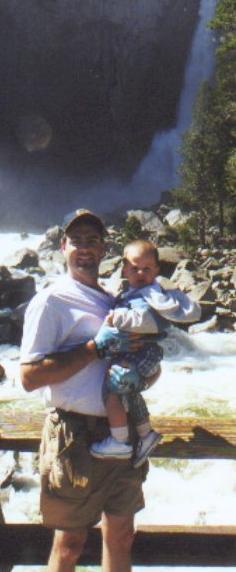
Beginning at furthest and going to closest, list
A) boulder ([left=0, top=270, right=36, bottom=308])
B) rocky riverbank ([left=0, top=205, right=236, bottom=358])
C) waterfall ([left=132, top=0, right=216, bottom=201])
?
waterfall ([left=132, top=0, right=216, bottom=201]) → boulder ([left=0, top=270, right=36, bottom=308]) → rocky riverbank ([left=0, top=205, right=236, bottom=358])

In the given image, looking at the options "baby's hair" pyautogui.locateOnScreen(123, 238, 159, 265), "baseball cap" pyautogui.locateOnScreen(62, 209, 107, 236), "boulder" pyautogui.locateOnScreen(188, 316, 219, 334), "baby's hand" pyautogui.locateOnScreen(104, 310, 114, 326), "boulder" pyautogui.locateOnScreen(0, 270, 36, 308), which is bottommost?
"baby's hand" pyautogui.locateOnScreen(104, 310, 114, 326)

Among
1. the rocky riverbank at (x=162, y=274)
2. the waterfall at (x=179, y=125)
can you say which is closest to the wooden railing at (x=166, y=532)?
the rocky riverbank at (x=162, y=274)

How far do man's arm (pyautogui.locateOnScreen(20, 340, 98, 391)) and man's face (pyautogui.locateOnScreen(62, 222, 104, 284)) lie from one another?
313mm

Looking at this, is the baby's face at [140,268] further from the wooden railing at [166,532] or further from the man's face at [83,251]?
the wooden railing at [166,532]

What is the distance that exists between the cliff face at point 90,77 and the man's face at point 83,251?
32.7 metres

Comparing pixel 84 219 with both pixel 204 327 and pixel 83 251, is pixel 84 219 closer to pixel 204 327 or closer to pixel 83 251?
pixel 83 251

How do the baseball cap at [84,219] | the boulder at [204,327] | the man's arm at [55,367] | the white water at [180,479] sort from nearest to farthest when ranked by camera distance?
the man's arm at [55,367] → the baseball cap at [84,219] → the white water at [180,479] → the boulder at [204,327]

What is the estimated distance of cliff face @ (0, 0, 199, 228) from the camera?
3356 cm

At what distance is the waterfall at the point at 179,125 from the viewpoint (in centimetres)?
3453

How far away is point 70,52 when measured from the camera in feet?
112

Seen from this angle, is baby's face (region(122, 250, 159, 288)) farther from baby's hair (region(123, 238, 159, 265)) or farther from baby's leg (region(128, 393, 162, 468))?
baby's leg (region(128, 393, 162, 468))

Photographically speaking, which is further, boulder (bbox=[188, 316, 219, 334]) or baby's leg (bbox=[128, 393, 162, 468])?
boulder (bbox=[188, 316, 219, 334])

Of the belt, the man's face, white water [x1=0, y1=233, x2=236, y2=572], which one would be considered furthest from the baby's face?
white water [x1=0, y1=233, x2=236, y2=572]

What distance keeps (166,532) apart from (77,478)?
0.61 m
